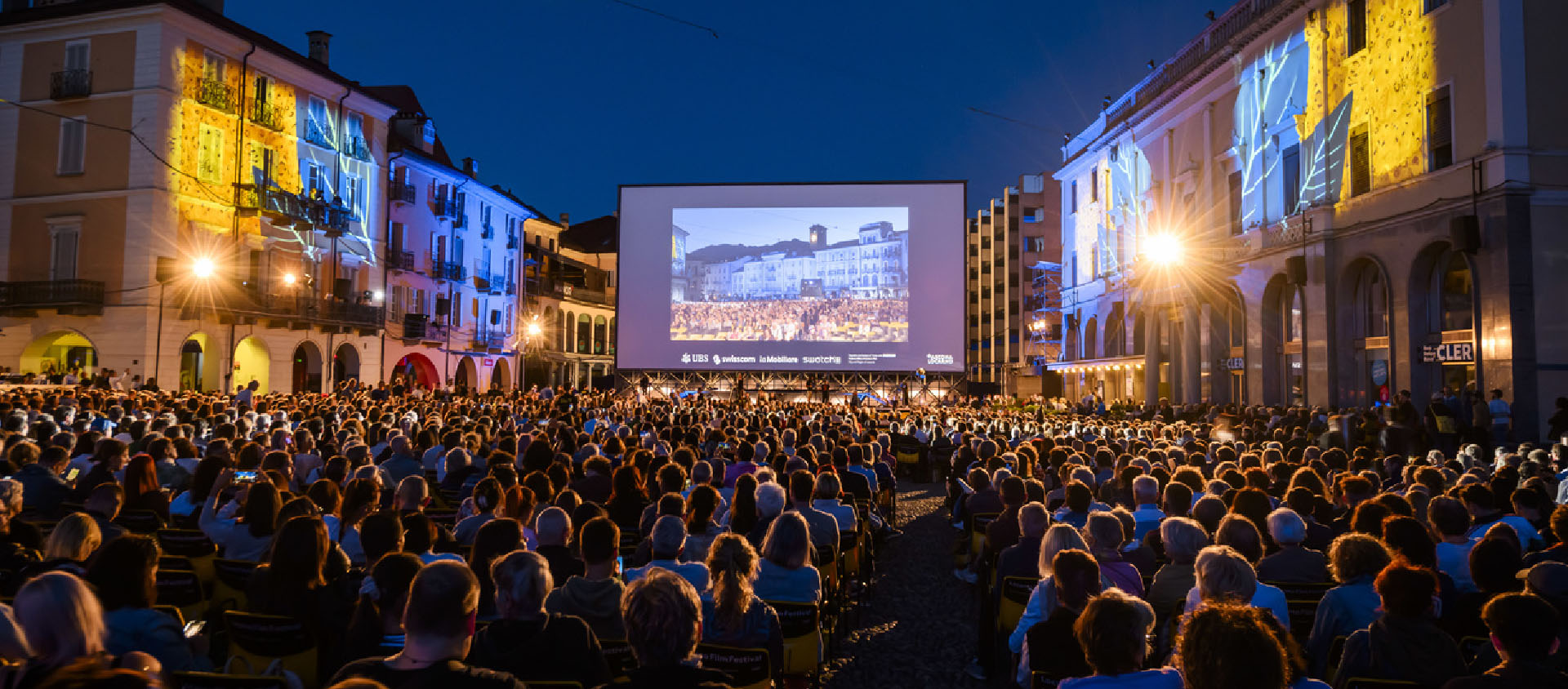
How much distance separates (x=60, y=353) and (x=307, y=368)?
7.38 meters

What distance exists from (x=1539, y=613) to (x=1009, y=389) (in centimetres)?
6203

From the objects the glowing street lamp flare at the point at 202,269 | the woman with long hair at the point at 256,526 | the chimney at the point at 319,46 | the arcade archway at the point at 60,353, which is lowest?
the woman with long hair at the point at 256,526

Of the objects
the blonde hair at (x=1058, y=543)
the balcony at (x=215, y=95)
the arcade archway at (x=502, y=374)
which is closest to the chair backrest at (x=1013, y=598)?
the blonde hair at (x=1058, y=543)

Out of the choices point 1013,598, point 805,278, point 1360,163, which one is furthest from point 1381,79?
point 1013,598

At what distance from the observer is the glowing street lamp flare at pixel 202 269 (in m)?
26.9

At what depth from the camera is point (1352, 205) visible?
2191 cm

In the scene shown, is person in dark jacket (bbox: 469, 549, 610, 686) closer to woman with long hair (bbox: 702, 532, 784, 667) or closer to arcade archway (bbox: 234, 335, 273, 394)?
woman with long hair (bbox: 702, 532, 784, 667)

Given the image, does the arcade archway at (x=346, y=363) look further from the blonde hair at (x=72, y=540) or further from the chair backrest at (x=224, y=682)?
the chair backrest at (x=224, y=682)

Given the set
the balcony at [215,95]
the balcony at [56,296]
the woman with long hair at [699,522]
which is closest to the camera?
the woman with long hair at [699,522]

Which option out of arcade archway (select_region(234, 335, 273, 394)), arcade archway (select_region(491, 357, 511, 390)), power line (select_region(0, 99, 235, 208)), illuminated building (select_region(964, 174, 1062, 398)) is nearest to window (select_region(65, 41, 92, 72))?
power line (select_region(0, 99, 235, 208))

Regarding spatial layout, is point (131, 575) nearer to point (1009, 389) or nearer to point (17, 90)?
point (17, 90)

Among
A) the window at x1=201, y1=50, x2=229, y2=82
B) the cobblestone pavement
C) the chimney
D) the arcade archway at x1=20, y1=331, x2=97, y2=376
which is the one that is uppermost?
the chimney

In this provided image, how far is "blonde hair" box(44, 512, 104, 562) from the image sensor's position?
437 cm

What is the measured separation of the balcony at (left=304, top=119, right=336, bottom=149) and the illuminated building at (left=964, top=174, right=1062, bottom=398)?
35.5 m
